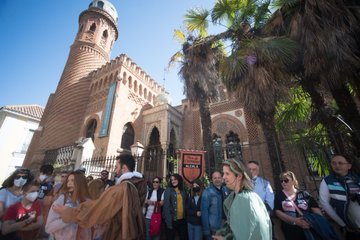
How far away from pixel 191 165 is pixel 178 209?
155cm

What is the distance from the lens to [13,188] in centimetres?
246

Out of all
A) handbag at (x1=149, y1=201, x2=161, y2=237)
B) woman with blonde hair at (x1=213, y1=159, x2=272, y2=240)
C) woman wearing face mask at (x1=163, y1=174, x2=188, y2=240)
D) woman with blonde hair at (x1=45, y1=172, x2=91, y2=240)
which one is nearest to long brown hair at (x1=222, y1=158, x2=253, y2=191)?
woman with blonde hair at (x1=213, y1=159, x2=272, y2=240)

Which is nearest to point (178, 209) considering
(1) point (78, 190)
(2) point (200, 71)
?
(1) point (78, 190)

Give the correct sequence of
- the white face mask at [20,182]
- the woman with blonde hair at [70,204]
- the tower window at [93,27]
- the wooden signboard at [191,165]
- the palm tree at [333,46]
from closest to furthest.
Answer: the woman with blonde hair at [70,204]
the white face mask at [20,182]
the palm tree at [333,46]
the wooden signboard at [191,165]
the tower window at [93,27]

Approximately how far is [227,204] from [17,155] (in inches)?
920

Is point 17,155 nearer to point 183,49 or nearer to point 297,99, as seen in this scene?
point 183,49

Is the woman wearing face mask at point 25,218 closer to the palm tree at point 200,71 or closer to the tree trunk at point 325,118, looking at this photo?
the palm tree at point 200,71

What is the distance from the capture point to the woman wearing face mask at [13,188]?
88.7 inches

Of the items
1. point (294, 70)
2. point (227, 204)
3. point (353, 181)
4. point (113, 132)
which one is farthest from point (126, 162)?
point (113, 132)

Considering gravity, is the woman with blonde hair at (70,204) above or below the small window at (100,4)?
below

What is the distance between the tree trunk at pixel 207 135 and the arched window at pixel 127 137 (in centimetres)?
844

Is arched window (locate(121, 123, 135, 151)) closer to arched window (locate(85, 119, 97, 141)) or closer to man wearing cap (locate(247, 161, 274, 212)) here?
arched window (locate(85, 119, 97, 141))

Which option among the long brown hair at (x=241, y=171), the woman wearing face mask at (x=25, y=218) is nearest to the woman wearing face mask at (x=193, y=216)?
the long brown hair at (x=241, y=171)

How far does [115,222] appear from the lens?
76.1 inches
